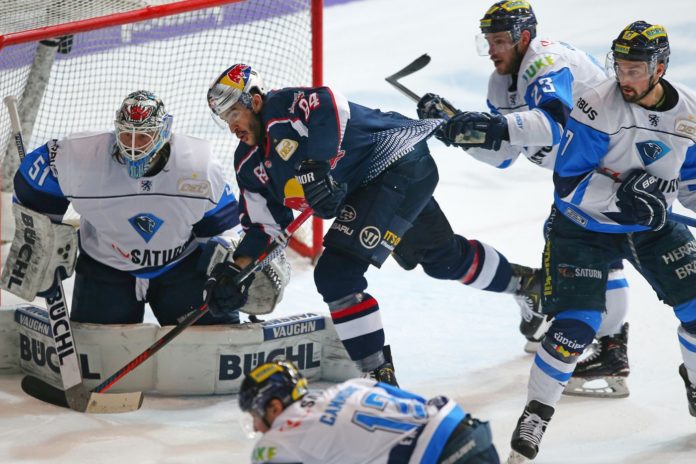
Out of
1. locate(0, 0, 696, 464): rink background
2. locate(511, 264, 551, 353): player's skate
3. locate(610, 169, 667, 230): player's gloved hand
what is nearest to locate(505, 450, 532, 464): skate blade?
locate(0, 0, 696, 464): rink background

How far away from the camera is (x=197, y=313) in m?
3.58

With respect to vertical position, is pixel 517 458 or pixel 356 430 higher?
pixel 356 430

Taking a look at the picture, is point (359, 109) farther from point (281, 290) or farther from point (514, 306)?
point (514, 306)

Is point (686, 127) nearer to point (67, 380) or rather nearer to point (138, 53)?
point (67, 380)

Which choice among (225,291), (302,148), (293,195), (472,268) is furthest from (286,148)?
(472,268)

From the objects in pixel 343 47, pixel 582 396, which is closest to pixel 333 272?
pixel 582 396

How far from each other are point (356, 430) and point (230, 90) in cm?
136

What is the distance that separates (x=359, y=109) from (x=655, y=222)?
1028mm

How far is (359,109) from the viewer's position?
146 inches

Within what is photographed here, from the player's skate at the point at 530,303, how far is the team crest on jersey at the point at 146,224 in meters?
1.34

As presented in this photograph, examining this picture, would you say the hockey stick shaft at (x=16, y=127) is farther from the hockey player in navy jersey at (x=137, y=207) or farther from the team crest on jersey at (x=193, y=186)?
the team crest on jersey at (x=193, y=186)

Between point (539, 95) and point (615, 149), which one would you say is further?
point (539, 95)

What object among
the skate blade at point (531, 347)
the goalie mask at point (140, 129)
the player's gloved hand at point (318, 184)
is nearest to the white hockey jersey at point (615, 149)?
the player's gloved hand at point (318, 184)

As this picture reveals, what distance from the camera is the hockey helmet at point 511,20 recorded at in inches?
159
